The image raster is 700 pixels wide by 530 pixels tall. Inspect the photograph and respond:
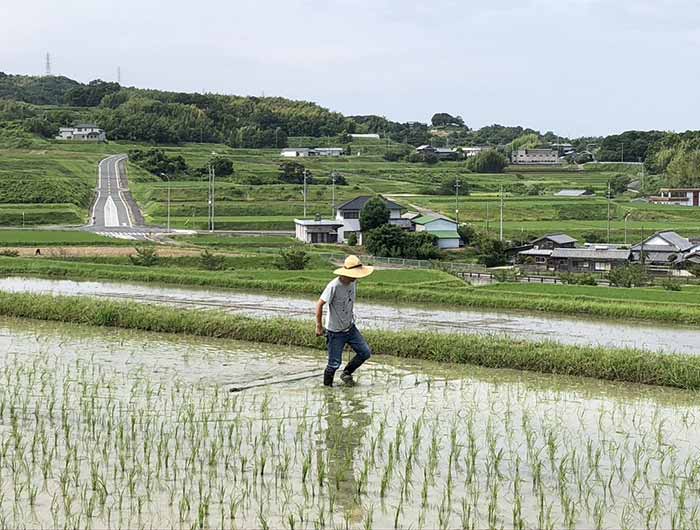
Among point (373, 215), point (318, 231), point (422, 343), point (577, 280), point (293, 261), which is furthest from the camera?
point (318, 231)

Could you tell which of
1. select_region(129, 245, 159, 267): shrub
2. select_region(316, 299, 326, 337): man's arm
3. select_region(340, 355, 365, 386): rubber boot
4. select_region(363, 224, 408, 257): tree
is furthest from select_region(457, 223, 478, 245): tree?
select_region(316, 299, 326, 337): man's arm

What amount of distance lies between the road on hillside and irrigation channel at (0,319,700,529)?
96.4 feet

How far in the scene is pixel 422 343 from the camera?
10.6 meters

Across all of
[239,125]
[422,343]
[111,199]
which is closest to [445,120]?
[239,125]

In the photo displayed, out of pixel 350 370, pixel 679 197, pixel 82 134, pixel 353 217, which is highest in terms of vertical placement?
pixel 82 134

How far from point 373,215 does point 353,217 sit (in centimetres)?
325

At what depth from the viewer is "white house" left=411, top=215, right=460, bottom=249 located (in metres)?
39.2

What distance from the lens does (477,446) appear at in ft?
21.8

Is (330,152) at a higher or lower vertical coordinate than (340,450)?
higher

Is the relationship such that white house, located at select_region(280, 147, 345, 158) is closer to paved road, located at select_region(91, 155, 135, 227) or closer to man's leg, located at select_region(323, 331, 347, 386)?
paved road, located at select_region(91, 155, 135, 227)

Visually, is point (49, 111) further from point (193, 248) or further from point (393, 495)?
point (393, 495)

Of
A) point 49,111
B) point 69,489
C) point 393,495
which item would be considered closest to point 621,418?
point 393,495

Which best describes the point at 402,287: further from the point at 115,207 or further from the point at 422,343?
the point at 115,207

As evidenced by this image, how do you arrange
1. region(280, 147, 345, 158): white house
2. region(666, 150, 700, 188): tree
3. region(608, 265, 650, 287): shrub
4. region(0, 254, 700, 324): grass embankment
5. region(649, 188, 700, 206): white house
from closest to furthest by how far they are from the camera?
1. region(0, 254, 700, 324): grass embankment
2. region(608, 265, 650, 287): shrub
3. region(649, 188, 700, 206): white house
4. region(666, 150, 700, 188): tree
5. region(280, 147, 345, 158): white house
